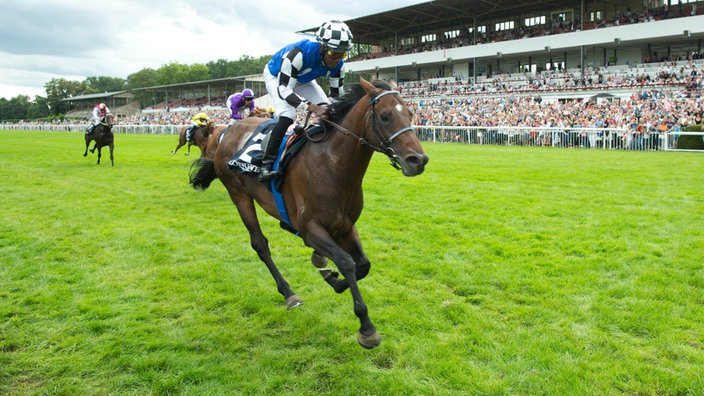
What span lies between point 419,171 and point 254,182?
7.94 ft

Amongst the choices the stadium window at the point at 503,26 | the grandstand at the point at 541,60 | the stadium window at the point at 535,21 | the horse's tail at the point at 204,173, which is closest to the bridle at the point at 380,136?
the horse's tail at the point at 204,173

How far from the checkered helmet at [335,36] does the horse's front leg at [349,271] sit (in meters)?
1.71

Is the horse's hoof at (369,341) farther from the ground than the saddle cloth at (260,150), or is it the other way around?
the saddle cloth at (260,150)

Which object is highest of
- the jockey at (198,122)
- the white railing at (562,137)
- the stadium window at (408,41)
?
the stadium window at (408,41)

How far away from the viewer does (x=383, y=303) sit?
15.7 feet

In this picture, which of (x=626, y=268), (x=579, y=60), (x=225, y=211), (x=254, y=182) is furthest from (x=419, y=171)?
(x=579, y=60)

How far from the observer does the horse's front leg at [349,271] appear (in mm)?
3658

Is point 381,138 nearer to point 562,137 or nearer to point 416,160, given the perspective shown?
point 416,160

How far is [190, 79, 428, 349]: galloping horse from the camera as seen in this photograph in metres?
3.71

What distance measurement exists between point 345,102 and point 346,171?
640 mm

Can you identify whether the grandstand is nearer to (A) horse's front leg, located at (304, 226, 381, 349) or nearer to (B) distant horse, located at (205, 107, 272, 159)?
(B) distant horse, located at (205, 107, 272, 159)

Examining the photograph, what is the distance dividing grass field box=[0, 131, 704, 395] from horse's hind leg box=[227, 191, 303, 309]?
142 millimetres

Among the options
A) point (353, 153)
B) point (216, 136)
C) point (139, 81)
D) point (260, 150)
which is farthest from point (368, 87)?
point (139, 81)

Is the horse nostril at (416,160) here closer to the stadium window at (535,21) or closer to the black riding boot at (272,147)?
the black riding boot at (272,147)
